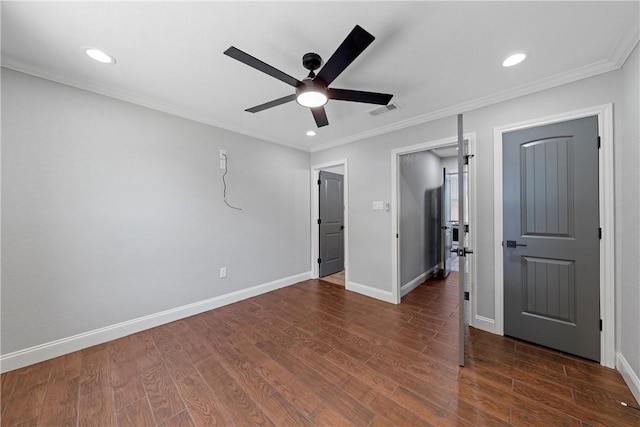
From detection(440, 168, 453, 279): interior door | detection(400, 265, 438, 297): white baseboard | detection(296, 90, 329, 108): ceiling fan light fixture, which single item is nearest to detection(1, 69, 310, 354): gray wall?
detection(296, 90, 329, 108): ceiling fan light fixture

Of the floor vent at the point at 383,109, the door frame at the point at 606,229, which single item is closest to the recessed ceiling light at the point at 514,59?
the door frame at the point at 606,229

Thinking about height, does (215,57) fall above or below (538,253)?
above

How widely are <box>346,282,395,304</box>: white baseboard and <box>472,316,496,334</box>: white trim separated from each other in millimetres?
1020

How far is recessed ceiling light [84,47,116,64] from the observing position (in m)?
1.77

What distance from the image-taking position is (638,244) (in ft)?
5.28

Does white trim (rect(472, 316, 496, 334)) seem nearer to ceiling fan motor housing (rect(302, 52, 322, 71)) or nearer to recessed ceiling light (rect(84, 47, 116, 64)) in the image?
ceiling fan motor housing (rect(302, 52, 322, 71))

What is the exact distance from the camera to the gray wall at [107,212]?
6.36ft

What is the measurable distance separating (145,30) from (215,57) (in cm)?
45

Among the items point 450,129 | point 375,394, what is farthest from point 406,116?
point 375,394

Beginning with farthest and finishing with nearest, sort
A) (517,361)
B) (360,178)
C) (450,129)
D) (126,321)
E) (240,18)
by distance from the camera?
(360,178) < (450,129) < (126,321) < (517,361) < (240,18)

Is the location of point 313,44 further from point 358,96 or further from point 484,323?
point 484,323

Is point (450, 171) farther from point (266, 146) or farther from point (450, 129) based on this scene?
point (266, 146)

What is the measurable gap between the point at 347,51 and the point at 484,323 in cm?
301

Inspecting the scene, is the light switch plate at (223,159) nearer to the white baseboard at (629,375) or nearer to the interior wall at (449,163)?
the white baseboard at (629,375)
